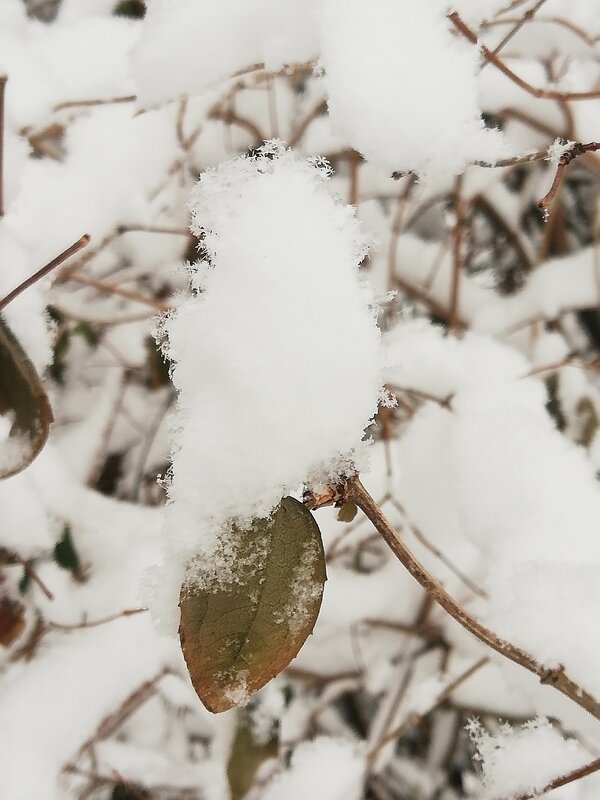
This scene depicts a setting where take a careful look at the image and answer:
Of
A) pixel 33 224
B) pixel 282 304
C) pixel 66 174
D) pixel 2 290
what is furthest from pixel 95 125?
pixel 282 304

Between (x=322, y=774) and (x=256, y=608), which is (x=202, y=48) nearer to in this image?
(x=256, y=608)

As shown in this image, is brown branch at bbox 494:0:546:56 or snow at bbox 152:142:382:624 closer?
snow at bbox 152:142:382:624

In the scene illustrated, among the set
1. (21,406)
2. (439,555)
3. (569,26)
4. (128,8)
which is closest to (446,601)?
(21,406)

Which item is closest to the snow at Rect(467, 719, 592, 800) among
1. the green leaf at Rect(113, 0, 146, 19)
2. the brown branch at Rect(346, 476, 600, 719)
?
the brown branch at Rect(346, 476, 600, 719)

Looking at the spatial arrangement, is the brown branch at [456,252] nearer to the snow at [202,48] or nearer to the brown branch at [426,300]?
the brown branch at [426,300]

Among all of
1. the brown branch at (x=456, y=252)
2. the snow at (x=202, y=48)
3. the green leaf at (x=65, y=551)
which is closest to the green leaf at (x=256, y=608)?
the snow at (x=202, y=48)

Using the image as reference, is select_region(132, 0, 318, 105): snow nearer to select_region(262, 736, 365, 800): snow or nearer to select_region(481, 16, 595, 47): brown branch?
select_region(481, 16, 595, 47): brown branch
